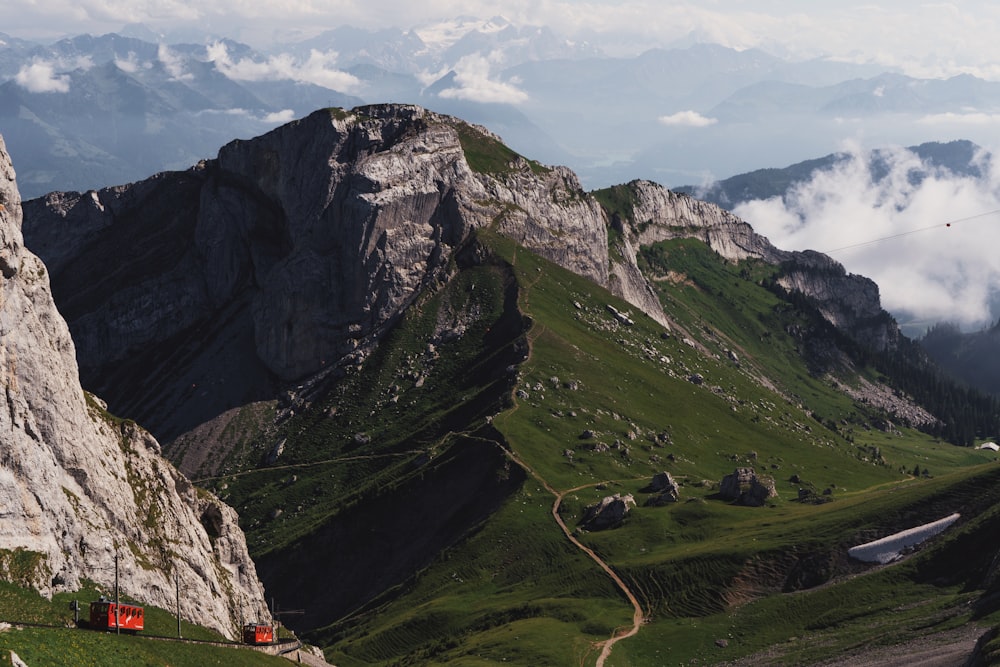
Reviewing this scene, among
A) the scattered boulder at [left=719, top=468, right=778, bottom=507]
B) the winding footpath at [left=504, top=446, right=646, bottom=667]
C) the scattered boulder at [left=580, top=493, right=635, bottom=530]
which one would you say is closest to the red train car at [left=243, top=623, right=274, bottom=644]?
the winding footpath at [left=504, top=446, right=646, bottom=667]

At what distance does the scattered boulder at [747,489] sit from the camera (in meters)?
A: 188

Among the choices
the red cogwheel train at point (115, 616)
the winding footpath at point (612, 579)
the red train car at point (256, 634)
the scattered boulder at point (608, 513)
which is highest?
the red cogwheel train at point (115, 616)

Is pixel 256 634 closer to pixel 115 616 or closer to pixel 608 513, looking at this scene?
pixel 115 616

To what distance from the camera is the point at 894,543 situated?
142 m

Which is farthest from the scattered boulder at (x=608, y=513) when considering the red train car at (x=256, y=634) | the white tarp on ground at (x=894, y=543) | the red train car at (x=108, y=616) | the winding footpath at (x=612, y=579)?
the red train car at (x=108, y=616)

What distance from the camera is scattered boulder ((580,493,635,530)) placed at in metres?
182

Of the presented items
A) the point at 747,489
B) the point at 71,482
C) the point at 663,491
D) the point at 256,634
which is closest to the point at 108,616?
the point at 71,482

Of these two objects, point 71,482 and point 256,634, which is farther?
point 256,634

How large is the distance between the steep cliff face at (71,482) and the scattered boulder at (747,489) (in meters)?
88.7

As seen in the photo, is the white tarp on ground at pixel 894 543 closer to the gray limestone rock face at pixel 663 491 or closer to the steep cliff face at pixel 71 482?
the gray limestone rock face at pixel 663 491

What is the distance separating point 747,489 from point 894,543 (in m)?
48.9

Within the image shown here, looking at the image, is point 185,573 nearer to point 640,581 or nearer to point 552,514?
point 640,581

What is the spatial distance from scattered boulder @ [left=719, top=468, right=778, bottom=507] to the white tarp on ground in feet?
141

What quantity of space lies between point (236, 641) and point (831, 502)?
10224 centimetres
